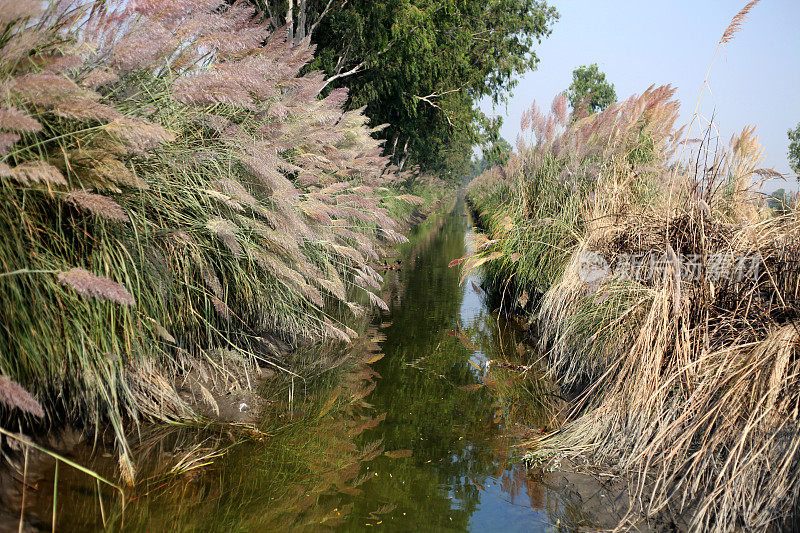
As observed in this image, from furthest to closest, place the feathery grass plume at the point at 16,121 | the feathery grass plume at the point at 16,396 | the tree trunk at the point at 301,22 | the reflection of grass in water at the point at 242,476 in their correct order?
the tree trunk at the point at 301,22
the reflection of grass in water at the point at 242,476
the feathery grass plume at the point at 16,121
the feathery grass plume at the point at 16,396

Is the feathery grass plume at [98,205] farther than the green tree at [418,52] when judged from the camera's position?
No

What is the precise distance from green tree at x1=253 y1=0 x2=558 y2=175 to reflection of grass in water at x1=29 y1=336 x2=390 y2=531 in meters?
4.41

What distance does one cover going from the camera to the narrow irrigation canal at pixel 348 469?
212 cm

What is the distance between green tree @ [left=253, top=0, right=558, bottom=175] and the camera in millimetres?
10891

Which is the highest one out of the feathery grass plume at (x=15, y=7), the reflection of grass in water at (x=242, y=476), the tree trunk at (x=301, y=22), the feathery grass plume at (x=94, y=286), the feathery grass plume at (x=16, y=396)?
the tree trunk at (x=301, y=22)

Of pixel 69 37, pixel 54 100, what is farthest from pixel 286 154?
pixel 54 100

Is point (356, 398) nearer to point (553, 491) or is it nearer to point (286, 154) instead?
point (553, 491)

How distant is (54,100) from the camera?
197 centimetres

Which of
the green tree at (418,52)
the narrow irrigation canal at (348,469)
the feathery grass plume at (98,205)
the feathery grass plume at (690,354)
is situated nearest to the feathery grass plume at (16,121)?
the feathery grass plume at (98,205)

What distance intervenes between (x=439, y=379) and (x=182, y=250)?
2.11 metres

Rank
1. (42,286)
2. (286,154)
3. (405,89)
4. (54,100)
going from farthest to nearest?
(405,89) → (286,154) → (42,286) → (54,100)

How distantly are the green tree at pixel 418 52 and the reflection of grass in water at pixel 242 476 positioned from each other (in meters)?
4.41

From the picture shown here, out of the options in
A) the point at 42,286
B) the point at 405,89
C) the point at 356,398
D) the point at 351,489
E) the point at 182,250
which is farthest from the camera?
the point at 405,89

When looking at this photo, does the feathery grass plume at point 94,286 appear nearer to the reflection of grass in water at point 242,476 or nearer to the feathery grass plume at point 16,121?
the feathery grass plume at point 16,121
